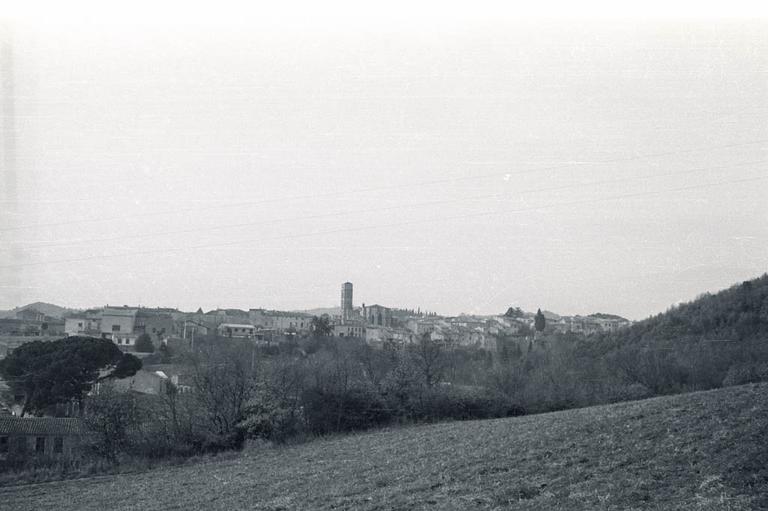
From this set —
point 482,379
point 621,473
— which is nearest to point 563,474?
point 621,473

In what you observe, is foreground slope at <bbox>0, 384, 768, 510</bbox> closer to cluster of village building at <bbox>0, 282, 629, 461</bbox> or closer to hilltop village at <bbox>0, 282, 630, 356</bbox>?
cluster of village building at <bbox>0, 282, 629, 461</bbox>

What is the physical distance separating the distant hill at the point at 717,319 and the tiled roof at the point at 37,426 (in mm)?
37400

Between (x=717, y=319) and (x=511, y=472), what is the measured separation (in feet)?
138

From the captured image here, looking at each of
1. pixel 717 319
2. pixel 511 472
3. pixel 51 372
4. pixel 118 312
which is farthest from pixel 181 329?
pixel 511 472

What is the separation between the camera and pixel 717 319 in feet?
168

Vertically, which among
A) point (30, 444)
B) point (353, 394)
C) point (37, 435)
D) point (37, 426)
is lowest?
point (30, 444)

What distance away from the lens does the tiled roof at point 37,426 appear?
112 feet

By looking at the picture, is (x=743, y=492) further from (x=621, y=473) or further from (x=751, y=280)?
(x=751, y=280)

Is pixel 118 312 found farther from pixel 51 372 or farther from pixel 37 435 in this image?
pixel 37 435

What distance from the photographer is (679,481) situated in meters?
11.5

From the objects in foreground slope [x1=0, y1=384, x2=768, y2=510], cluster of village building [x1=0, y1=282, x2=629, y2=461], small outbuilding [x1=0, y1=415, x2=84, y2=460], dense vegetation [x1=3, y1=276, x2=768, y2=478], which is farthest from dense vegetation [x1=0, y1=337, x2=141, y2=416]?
foreground slope [x1=0, y1=384, x2=768, y2=510]

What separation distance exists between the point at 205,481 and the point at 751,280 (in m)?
48.1

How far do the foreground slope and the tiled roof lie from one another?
1281 centimetres

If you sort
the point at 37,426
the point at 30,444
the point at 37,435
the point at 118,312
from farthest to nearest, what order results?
the point at 118,312, the point at 37,426, the point at 37,435, the point at 30,444
